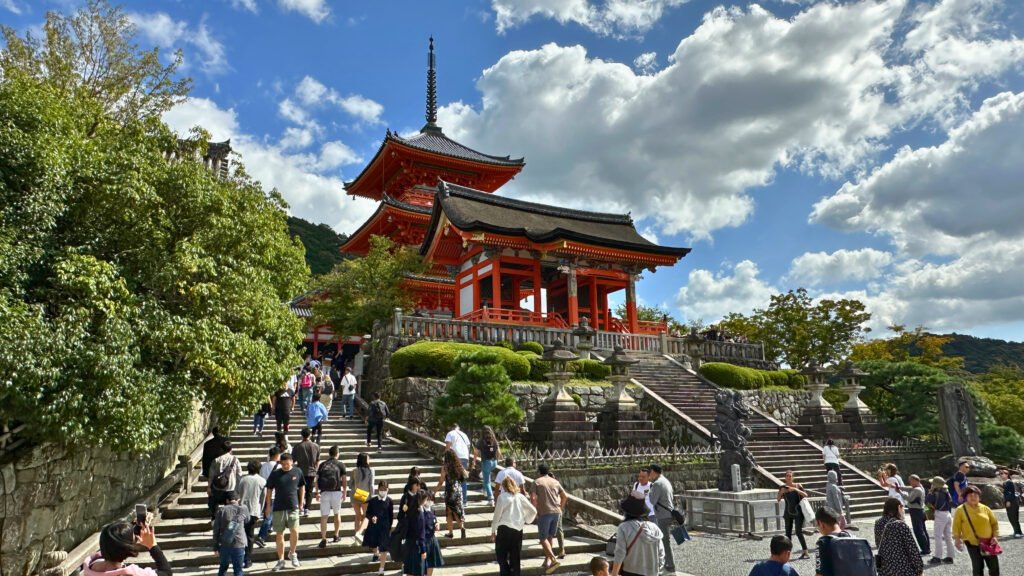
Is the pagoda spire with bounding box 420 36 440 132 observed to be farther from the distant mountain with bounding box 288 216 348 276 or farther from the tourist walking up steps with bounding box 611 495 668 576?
the tourist walking up steps with bounding box 611 495 668 576

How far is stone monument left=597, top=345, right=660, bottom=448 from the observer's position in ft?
59.7

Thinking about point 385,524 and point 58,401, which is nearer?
point 58,401

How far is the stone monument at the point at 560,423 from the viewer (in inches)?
678

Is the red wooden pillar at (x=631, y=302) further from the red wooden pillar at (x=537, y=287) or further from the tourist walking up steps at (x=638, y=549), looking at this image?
the tourist walking up steps at (x=638, y=549)

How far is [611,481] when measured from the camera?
639 inches

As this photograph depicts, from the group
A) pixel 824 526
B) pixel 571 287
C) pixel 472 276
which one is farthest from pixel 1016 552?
pixel 472 276

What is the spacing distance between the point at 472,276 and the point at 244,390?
18.0 meters

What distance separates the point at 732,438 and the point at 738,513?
2.58 metres

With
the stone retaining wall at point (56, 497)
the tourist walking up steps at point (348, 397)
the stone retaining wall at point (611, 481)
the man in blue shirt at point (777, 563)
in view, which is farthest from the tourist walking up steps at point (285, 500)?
the tourist walking up steps at point (348, 397)

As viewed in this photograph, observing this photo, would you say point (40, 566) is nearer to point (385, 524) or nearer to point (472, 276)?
point (385, 524)

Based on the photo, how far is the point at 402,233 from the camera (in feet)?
122

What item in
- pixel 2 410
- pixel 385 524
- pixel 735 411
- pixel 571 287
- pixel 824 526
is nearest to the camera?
pixel 824 526

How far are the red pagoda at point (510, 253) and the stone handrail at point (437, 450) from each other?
8299 millimetres

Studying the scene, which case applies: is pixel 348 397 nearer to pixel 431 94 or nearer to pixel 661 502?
pixel 661 502
